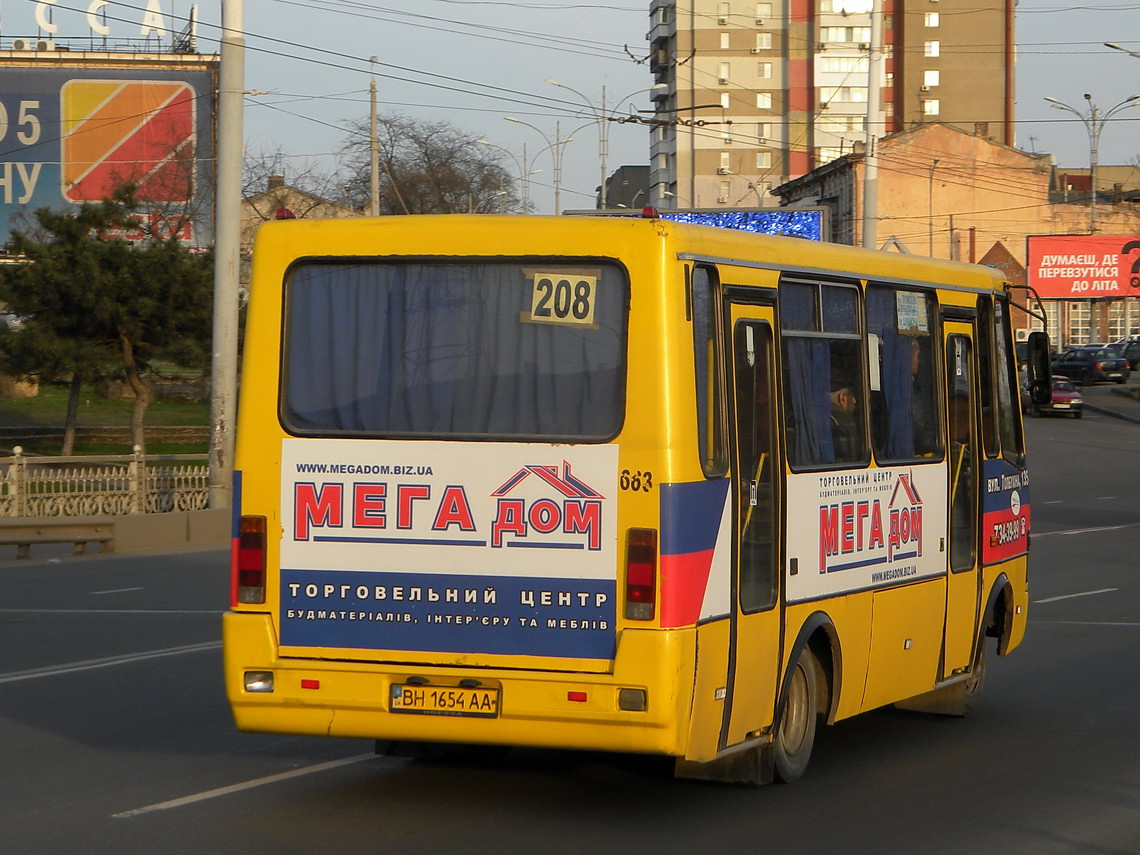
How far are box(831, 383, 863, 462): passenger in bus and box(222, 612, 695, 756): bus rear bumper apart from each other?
194 cm

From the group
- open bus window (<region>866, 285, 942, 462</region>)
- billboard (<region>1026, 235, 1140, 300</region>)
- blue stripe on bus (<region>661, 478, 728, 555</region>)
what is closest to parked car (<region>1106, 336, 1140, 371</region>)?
billboard (<region>1026, 235, 1140, 300</region>)

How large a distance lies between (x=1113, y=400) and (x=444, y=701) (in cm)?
6280

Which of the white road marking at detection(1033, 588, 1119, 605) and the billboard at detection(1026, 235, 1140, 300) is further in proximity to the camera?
the billboard at detection(1026, 235, 1140, 300)

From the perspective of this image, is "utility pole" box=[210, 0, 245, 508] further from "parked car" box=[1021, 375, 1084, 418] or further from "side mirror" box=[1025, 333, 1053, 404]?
"parked car" box=[1021, 375, 1084, 418]

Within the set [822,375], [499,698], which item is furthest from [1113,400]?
[499,698]

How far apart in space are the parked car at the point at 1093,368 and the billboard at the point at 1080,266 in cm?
417

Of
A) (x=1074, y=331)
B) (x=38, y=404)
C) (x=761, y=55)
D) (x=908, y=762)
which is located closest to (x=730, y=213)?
(x=908, y=762)

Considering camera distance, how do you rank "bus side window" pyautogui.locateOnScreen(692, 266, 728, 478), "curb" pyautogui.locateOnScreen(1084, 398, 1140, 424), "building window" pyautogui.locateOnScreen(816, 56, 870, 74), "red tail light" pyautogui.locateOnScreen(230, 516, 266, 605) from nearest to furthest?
"bus side window" pyautogui.locateOnScreen(692, 266, 728, 478), "red tail light" pyautogui.locateOnScreen(230, 516, 266, 605), "curb" pyautogui.locateOnScreen(1084, 398, 1140, 424), "building window" pyautogui.locateOnScreen(816, 56, 870, 74)

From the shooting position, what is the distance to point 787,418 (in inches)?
308

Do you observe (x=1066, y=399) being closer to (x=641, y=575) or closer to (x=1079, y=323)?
(x=1079, y=323)

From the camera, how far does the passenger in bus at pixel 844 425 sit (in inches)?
328

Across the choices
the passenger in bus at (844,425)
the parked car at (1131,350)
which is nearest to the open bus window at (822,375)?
the passenger in bus at (844,425)

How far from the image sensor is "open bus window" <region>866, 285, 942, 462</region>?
8.88 m

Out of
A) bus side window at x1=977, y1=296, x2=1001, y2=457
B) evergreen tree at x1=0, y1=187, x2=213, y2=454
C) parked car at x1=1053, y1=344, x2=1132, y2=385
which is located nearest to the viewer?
bus side window at x1=977, y1=296, x2=1001, y2=457
